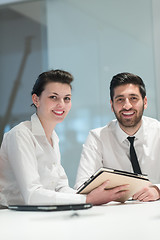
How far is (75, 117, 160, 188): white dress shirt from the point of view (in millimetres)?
2889

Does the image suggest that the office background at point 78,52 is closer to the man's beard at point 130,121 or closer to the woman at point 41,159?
the man's beard at point 130,121

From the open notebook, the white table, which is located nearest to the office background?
the open notebook

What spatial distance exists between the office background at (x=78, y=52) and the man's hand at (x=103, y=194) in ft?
7.25

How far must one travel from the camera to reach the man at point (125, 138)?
290cm

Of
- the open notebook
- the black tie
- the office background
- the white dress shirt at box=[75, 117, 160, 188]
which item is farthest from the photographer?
the office background

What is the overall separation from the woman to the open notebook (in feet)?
0.11

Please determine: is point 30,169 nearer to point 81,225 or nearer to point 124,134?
point 81,225

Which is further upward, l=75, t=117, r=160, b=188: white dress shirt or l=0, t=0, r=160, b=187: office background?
l=0, t=0, r=160, b=187: office background

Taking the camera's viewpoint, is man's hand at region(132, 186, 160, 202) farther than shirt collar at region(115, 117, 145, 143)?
No

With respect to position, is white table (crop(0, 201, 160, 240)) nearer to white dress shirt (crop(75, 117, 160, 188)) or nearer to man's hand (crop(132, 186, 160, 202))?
man's hand (crop(132, 186, 160, 202))

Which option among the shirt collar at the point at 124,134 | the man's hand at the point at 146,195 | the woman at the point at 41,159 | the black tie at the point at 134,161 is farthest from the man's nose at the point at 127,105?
the man's hand at the point at 146,195

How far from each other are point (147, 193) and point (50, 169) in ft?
1.91

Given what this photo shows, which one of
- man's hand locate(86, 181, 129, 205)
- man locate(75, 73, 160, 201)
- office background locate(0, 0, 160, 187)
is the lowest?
man's hand locate(86, 181, 129, 205)

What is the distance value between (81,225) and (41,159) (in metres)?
1.05
